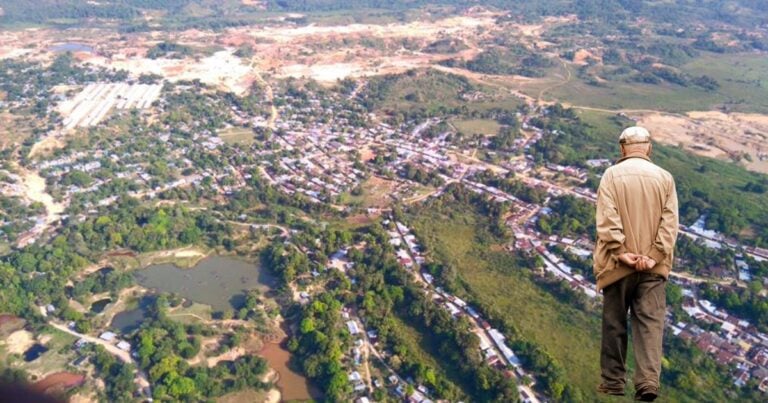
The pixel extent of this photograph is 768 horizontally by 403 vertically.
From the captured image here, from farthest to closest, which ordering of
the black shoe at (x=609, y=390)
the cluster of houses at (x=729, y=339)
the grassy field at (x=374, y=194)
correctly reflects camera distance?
the grassy field at (x=374, y=194)
the cluster of houses at (x=729, y=339)
the black shoe at (x=609, y=390)

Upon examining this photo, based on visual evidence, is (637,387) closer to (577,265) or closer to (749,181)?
(577,265)

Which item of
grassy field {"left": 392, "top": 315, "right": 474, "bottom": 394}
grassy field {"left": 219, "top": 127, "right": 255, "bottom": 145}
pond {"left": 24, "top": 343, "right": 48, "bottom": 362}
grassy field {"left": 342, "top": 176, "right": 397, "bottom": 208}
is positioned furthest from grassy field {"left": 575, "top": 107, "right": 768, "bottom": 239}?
pond {"left": 24, "top": 343, "right": 48, "bottom": 362}

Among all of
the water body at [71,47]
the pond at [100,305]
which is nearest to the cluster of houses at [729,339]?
the pond at [100,305]

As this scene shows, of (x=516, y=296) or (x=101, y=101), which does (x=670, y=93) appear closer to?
(x=516, y=296)

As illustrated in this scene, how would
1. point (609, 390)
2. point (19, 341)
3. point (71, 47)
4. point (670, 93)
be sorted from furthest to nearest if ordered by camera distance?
1. point (71, 47)
2. point (670, 93)
3. point (19, 341)
4. point (609, 390)

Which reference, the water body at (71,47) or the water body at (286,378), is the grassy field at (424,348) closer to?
the water body at (286,378)

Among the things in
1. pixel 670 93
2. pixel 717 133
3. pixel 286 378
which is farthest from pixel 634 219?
pixel 670 93

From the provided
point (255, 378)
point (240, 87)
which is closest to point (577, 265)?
point (255, 378)
